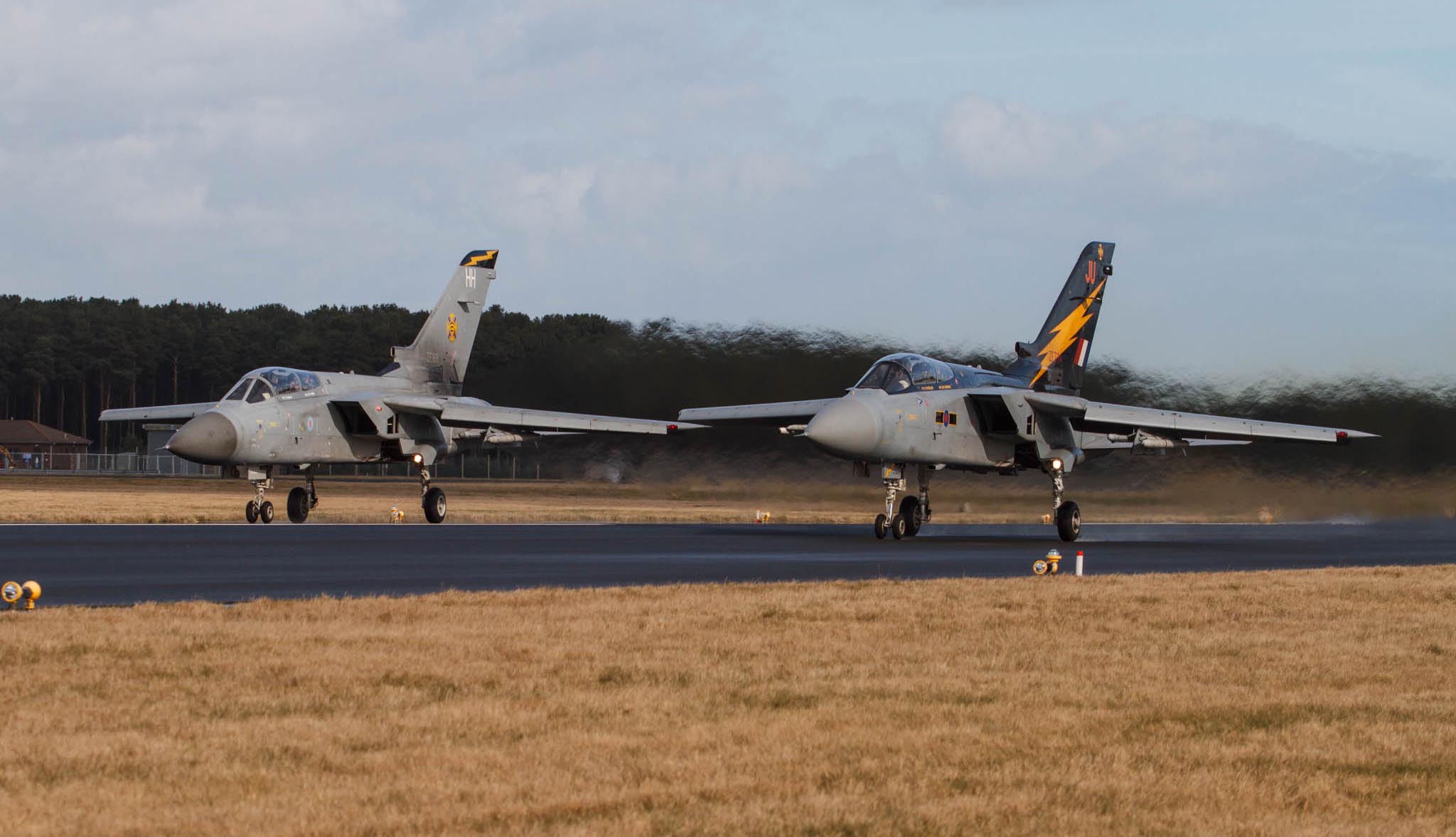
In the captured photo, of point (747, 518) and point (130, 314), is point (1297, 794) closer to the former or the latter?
point (747, 518)

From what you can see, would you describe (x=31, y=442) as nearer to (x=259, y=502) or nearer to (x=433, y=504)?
(x=433, y=504)

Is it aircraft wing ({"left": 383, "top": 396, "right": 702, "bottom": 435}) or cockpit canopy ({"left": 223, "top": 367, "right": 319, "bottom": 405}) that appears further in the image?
aircraft wing ({"left": 383, "top": 396, "right": 702, "bottom": 435})

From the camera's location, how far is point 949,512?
37.7 metres

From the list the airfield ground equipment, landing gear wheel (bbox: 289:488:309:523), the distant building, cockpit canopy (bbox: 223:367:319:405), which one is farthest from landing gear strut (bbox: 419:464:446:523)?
the distant building

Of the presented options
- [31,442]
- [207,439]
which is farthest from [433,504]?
[31,442]

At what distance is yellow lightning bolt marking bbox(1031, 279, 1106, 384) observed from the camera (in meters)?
30.4

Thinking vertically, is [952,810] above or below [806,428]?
below

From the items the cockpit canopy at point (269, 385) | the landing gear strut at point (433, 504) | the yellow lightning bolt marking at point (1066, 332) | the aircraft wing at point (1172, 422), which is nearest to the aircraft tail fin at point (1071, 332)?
the yellow lightning bolt marking at point (1066, 332)

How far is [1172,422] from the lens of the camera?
26891 millimetres

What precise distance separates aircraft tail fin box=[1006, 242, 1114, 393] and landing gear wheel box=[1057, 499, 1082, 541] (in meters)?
4.14

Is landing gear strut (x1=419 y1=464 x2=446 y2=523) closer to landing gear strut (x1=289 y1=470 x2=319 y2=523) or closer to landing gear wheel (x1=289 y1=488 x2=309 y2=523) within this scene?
landing gear strut (x1=289 y1=470 x2=319 y2=523)

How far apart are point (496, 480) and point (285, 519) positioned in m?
25.9

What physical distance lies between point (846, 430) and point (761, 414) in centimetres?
437

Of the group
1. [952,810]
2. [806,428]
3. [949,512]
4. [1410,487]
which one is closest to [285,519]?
[806,428]
